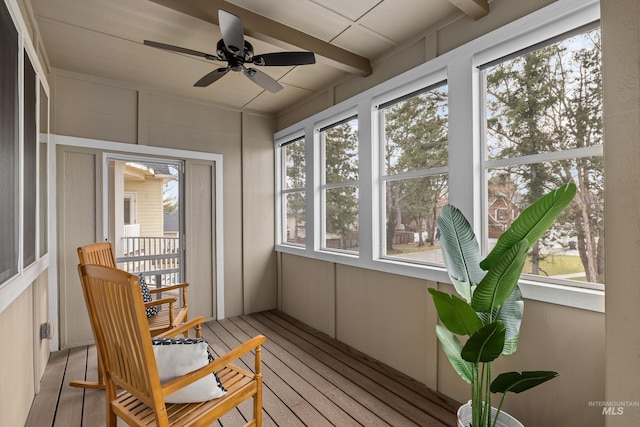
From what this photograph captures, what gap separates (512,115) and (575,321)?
1.28 m

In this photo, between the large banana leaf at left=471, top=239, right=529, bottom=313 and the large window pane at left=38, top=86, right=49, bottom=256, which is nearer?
the large banana leaf at left=471, top=239, right=529, bottom=313

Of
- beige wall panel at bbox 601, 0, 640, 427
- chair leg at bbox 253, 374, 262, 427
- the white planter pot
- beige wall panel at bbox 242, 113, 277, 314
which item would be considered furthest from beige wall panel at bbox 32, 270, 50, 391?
Result: beige wall panel at bbox 601, 0, 640, 427

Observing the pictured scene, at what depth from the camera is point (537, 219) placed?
1380 millimetres

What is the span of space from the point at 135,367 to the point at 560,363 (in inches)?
85.2

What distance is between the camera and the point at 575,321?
164 cm

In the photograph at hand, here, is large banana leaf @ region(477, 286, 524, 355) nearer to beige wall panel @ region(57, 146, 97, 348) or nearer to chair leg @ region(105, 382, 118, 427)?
chair leg @ region(105, 382, 118, 427)

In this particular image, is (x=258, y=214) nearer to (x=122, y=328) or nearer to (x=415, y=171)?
(x=415, y=171)

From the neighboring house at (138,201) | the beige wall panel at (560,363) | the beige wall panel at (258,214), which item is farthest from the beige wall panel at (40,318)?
the beige wall panel at (560,363)

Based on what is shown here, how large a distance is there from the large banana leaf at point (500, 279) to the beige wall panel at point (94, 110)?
3688mm

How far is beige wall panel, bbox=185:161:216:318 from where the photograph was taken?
3.78 metres

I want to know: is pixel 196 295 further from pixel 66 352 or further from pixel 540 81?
pixel 540 81

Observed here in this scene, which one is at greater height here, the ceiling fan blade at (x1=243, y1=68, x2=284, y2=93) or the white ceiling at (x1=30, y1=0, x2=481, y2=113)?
the white ceiling at (x1=30, y1=0, x2=481, y2=113)

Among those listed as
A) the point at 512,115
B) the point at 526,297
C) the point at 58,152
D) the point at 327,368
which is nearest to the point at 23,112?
the point at 58,152

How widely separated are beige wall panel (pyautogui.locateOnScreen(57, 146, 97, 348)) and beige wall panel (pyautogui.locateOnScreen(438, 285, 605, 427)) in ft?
12.5
